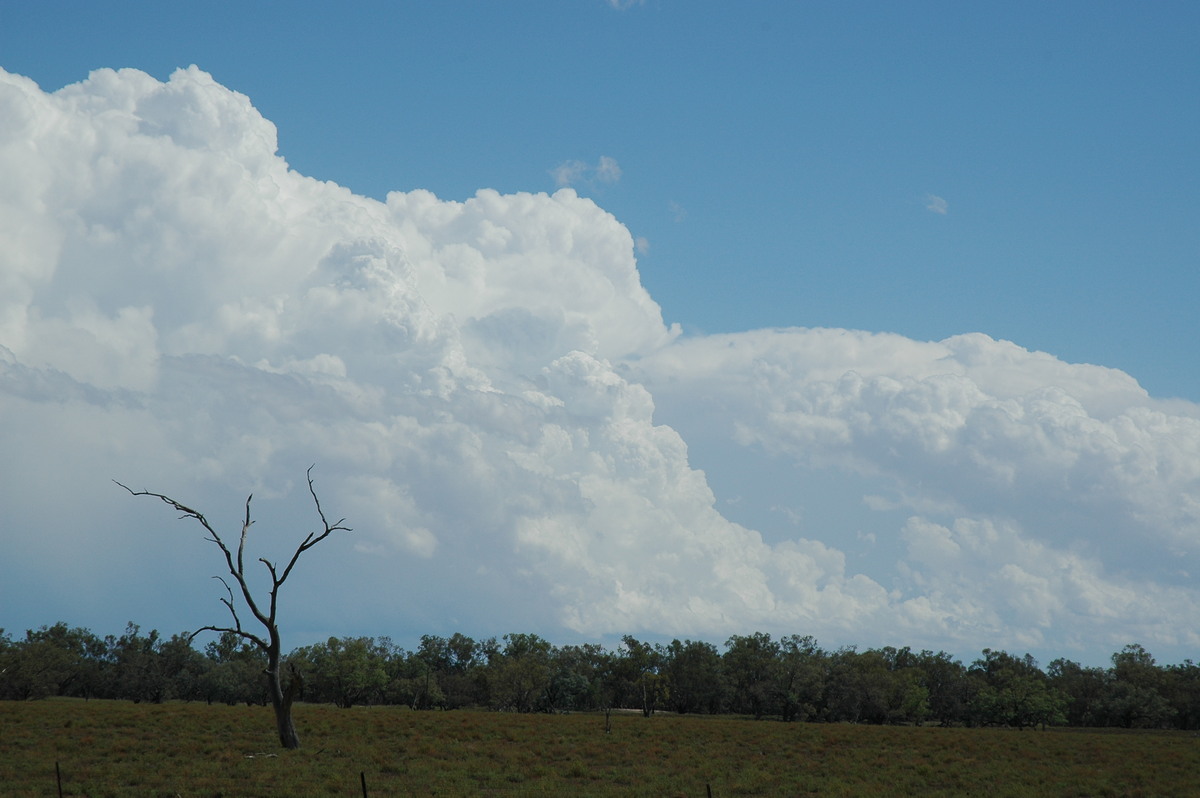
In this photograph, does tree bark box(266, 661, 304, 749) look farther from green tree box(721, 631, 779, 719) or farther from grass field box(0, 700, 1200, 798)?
green tree box(721, 631, 779, 719)

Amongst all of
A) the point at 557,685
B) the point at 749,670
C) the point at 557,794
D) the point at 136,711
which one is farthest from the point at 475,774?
the point at 749,670

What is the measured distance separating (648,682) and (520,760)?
7872 cm

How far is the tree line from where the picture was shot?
94438 millimetres

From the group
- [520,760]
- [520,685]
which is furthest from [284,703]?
[520,685]

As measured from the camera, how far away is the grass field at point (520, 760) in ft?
90.4

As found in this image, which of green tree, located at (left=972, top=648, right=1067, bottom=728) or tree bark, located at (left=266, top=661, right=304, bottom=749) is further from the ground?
tree bark, located at (left=266, top=661, right=304, bottom=749)

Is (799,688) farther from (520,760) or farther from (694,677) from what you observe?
(520,760)

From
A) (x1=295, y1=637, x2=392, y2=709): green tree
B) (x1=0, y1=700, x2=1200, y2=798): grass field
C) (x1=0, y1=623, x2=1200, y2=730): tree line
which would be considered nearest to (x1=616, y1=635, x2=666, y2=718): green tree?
(x1=0, y1=623, x2=1200, y2=730): tree line

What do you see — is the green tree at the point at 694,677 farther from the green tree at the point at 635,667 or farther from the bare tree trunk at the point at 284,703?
the bare tree trunk at the point at 284,703

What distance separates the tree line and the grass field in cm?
3920

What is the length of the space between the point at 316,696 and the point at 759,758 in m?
85.7

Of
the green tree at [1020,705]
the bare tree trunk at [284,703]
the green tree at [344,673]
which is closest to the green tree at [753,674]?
the green tree at [1020,705]

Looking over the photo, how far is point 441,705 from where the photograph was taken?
347 feet

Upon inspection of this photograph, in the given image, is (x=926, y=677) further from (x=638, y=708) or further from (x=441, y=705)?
(x=441, y=705)
